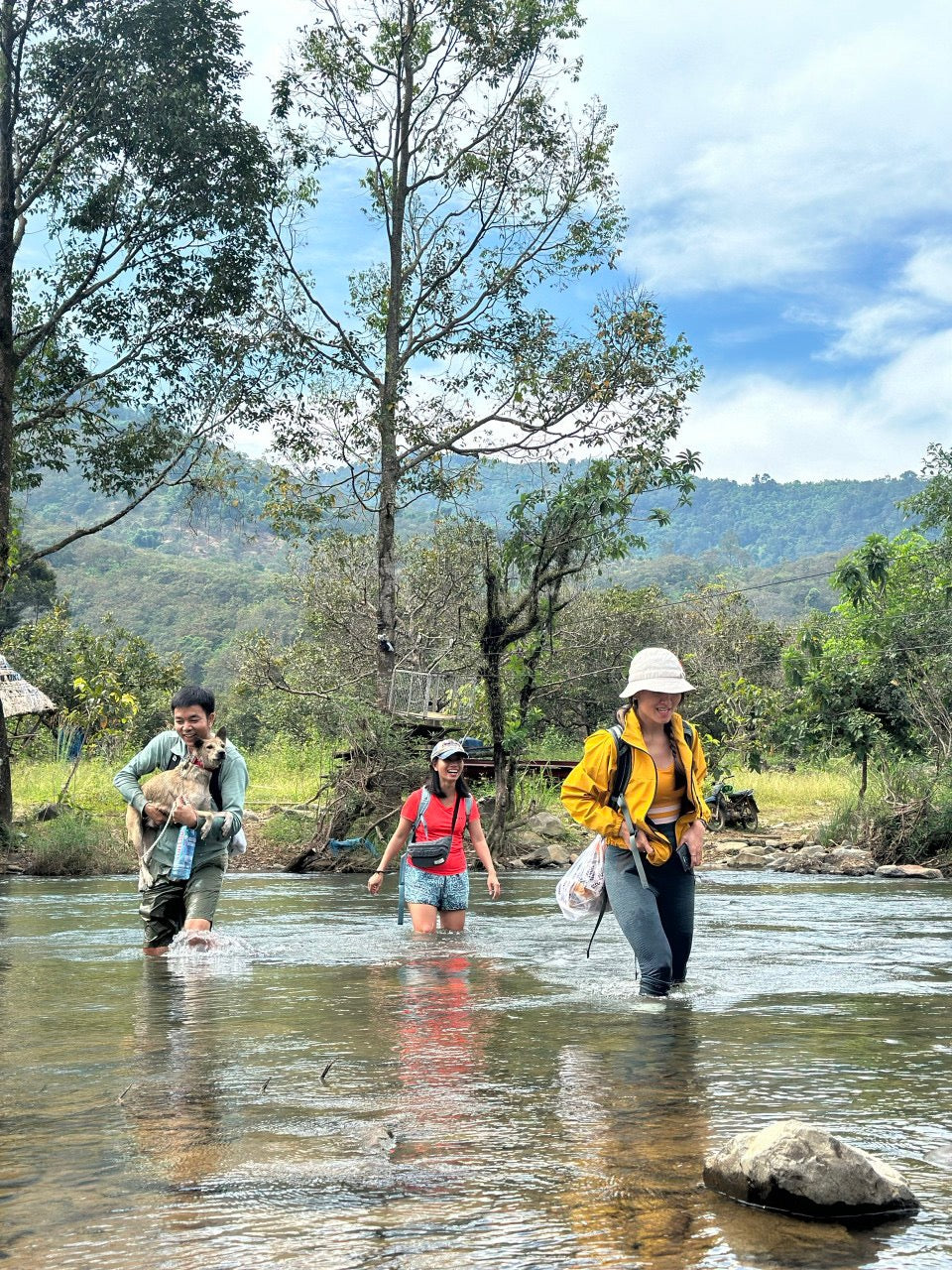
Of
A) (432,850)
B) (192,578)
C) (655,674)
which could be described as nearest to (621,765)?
(655,674)

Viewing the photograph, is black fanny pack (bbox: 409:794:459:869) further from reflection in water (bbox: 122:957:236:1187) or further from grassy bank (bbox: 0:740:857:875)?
grassy bank (bbox: 0:740:857:875)

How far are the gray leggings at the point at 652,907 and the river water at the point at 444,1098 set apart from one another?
0.23m

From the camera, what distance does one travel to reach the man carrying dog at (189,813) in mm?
8516

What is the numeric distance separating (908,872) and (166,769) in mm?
13986

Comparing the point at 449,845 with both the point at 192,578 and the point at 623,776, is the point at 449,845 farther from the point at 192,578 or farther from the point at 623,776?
the point at 192,578

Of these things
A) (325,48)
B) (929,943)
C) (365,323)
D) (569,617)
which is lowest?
(929,943)

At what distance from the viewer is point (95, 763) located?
27875 mm

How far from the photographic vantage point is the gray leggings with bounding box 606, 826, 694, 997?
23.7 feet

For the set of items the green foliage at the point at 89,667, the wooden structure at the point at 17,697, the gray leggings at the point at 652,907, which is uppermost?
the green foliage at the point at 89,667

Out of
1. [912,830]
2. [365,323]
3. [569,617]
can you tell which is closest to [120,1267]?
[912,830]

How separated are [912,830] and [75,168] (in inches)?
648

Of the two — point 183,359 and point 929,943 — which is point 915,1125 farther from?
point 183,359

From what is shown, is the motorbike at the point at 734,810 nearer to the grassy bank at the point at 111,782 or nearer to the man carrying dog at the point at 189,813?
the grassy bank at the point at 111,782

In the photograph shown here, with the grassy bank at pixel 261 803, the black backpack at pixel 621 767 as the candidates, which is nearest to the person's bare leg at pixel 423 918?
the black backpack at pixel 621 767
